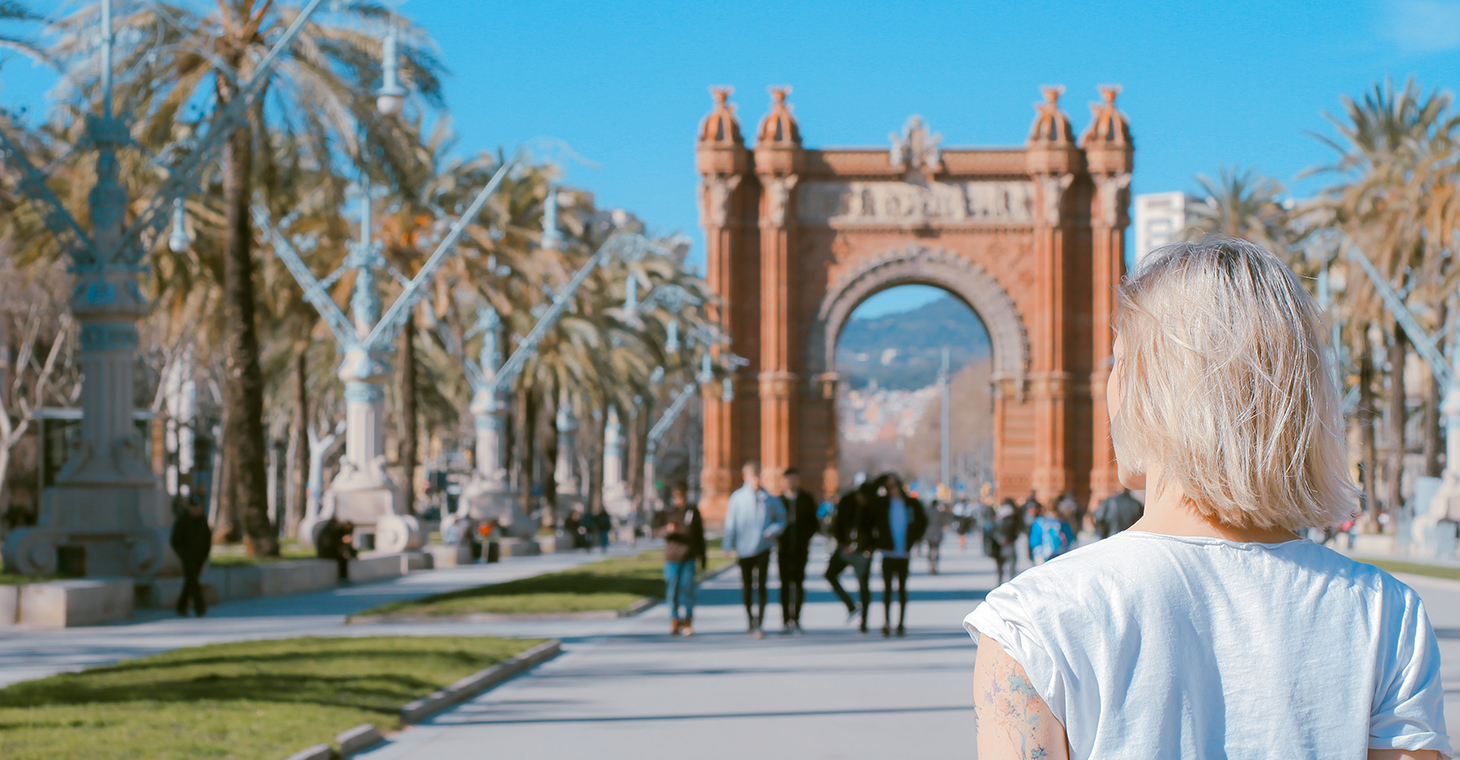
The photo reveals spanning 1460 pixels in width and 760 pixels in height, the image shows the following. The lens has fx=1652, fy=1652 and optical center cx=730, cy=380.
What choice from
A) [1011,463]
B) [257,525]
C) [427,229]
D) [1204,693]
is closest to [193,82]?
[257,525]

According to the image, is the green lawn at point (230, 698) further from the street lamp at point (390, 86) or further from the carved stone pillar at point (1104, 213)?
the carved stone pillar at point (1104, 213)

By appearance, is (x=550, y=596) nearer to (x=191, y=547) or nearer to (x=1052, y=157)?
(x=191, y=547)

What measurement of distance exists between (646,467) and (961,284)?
18399mm

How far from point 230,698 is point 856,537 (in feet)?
27.2

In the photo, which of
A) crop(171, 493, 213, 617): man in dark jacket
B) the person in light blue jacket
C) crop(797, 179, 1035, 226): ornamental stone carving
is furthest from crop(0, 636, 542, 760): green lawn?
crop(797, 179, 1035, 226): ornamental stone carving

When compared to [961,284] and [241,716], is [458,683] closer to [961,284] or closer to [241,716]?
[241,716]

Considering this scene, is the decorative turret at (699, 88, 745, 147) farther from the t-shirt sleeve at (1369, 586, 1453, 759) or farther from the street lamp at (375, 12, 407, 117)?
the t-shirt sleeve at (1369, 586, 1453, 759)

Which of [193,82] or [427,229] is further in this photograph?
[427,229]

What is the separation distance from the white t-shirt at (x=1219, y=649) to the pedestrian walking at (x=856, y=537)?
1460cm

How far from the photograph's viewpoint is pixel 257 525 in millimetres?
24844

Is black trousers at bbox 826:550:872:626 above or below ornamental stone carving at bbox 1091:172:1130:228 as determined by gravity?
below

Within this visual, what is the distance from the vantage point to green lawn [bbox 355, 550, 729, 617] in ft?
61.2

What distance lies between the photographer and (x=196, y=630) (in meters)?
16.9

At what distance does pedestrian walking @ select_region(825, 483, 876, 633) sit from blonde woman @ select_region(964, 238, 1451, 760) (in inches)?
575
